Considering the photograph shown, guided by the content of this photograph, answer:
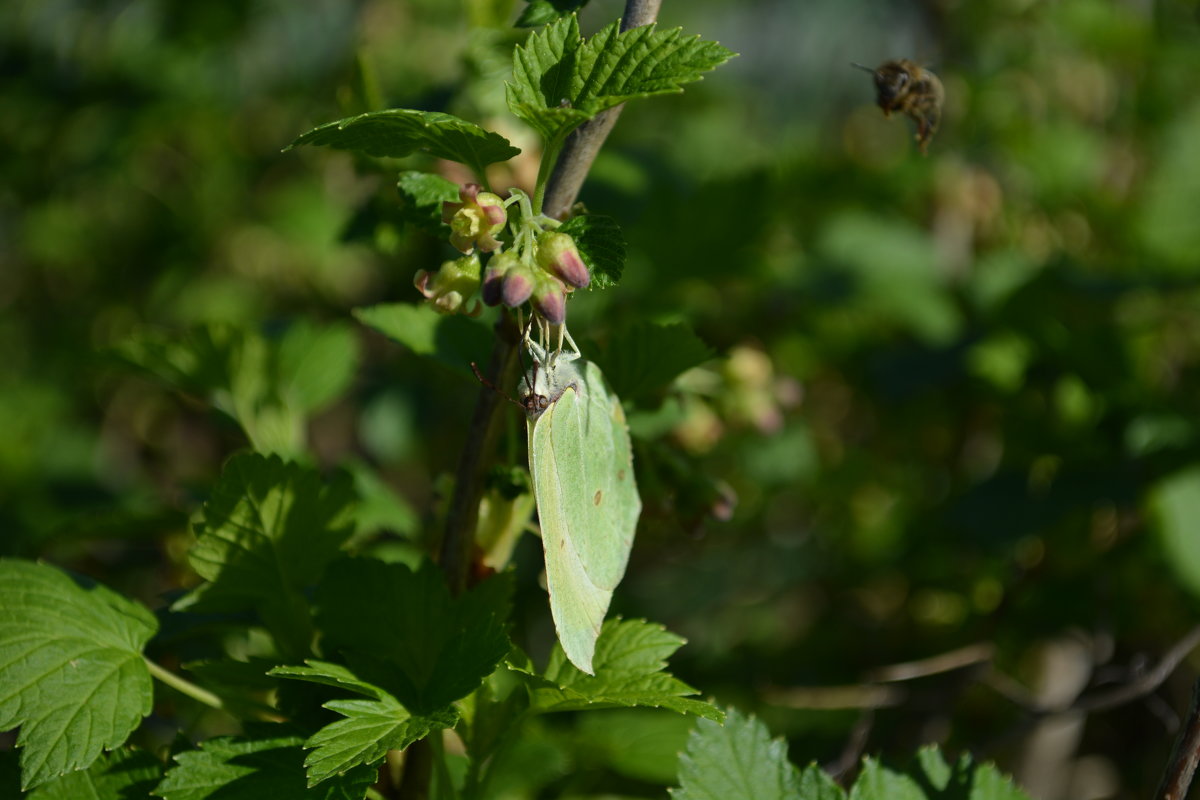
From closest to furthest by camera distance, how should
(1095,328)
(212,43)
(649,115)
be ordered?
(1095,328) < (212,43) < (649,115)

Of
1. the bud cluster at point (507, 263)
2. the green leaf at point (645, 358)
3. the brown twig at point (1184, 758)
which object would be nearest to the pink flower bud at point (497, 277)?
the bud cluster at point (507, 263)

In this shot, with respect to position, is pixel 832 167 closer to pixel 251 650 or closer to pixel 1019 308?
pixel 1019 308

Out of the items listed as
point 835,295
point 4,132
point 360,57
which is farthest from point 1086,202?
point 4,132

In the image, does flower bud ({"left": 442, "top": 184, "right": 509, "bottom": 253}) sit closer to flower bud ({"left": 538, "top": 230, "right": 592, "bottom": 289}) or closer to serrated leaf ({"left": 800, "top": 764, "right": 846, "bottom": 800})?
flower bud ({"left": 538, "top": 230, "right": 592, "bottom": 289})

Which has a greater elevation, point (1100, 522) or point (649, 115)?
point (649, 115)

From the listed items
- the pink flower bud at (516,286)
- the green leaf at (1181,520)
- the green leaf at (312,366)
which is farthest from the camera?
the green leaf at (1181,520)

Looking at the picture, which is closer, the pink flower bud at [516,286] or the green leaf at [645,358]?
the pink flower bud at [516,286]

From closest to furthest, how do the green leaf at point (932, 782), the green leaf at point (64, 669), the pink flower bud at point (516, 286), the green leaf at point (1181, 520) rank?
the pink flower bud at point (516, 286) < the green leaf at point (64, 669) < the green leaf at point (932, 782) < the green leaf at point (1181, 520)

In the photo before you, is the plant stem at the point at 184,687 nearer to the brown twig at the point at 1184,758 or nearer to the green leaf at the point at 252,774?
the green leaf at the point at 252,774

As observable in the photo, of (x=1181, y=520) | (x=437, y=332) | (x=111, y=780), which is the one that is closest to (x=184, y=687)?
(x=111, y=780)
